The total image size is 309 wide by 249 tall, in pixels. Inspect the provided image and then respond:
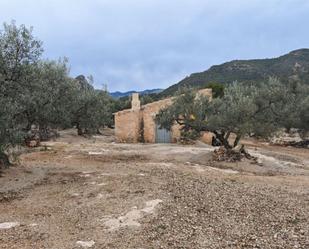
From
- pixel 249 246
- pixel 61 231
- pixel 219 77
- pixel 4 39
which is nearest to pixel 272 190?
pixel 249 246

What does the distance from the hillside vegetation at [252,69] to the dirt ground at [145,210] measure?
2380 inches

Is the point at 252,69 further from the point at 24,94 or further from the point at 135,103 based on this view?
the point at 24,94

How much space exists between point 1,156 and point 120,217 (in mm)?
6954

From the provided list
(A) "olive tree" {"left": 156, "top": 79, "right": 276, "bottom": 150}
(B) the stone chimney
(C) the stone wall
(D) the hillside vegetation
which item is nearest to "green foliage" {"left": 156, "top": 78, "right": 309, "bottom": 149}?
(A) "olive tree" {"left": 156, "top": 79, "right": 276, "bottom": 150}

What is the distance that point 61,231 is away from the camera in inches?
365

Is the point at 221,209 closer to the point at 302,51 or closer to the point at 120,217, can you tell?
the point at 120,217

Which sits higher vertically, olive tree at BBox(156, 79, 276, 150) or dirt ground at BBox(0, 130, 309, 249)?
olive tree at BBox(156, 79, 276, 150)

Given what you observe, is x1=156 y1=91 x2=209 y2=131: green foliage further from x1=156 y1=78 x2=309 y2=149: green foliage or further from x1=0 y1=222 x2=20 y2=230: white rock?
x1=0 y1=222 x2=20 y2=230: white rock

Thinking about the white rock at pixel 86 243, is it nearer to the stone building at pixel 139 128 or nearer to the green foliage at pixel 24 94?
the green foliage at pixel 24 94

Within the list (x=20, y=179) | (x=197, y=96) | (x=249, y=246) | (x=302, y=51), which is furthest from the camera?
(x=302, y=51)

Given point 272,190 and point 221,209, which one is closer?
point 221,209

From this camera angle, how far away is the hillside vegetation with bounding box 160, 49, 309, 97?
7662 centimetres

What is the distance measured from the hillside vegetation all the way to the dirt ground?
2380 inches

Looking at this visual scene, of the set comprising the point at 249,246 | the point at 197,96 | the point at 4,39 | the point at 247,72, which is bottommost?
the point at 249,246
